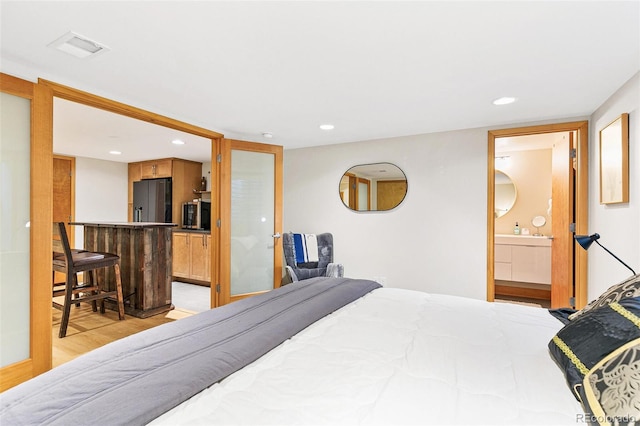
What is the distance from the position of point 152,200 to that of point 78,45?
4.45 m

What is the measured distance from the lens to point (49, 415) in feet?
2.43

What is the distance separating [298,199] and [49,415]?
153 inches

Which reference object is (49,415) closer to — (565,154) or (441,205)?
(441,205)

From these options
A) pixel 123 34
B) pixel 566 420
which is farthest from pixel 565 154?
pixel 123 34

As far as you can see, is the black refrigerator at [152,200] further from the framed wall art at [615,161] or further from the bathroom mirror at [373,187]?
the framed wall art at [615,161]

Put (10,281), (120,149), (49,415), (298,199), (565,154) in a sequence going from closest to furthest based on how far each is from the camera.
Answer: (49,415), (10,281), (565,154), (298,199), (120,149)

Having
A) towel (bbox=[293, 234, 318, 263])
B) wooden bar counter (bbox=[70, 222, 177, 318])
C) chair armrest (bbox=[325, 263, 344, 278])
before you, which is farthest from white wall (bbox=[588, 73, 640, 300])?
wooden bar counter (bbox=[70, 222, 177, 318])

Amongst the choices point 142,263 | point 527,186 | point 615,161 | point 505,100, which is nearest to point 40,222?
point 142,263

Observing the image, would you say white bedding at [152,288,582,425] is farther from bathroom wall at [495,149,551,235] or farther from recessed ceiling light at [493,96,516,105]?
bathroom wall at [495,149,551,235]

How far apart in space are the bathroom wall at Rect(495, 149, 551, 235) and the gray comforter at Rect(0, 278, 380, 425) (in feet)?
15.6

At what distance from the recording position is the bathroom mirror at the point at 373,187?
12.6 feet

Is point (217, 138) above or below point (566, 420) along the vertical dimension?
above

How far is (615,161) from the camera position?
7.40 feet

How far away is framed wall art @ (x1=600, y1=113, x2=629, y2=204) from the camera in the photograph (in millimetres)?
2111
